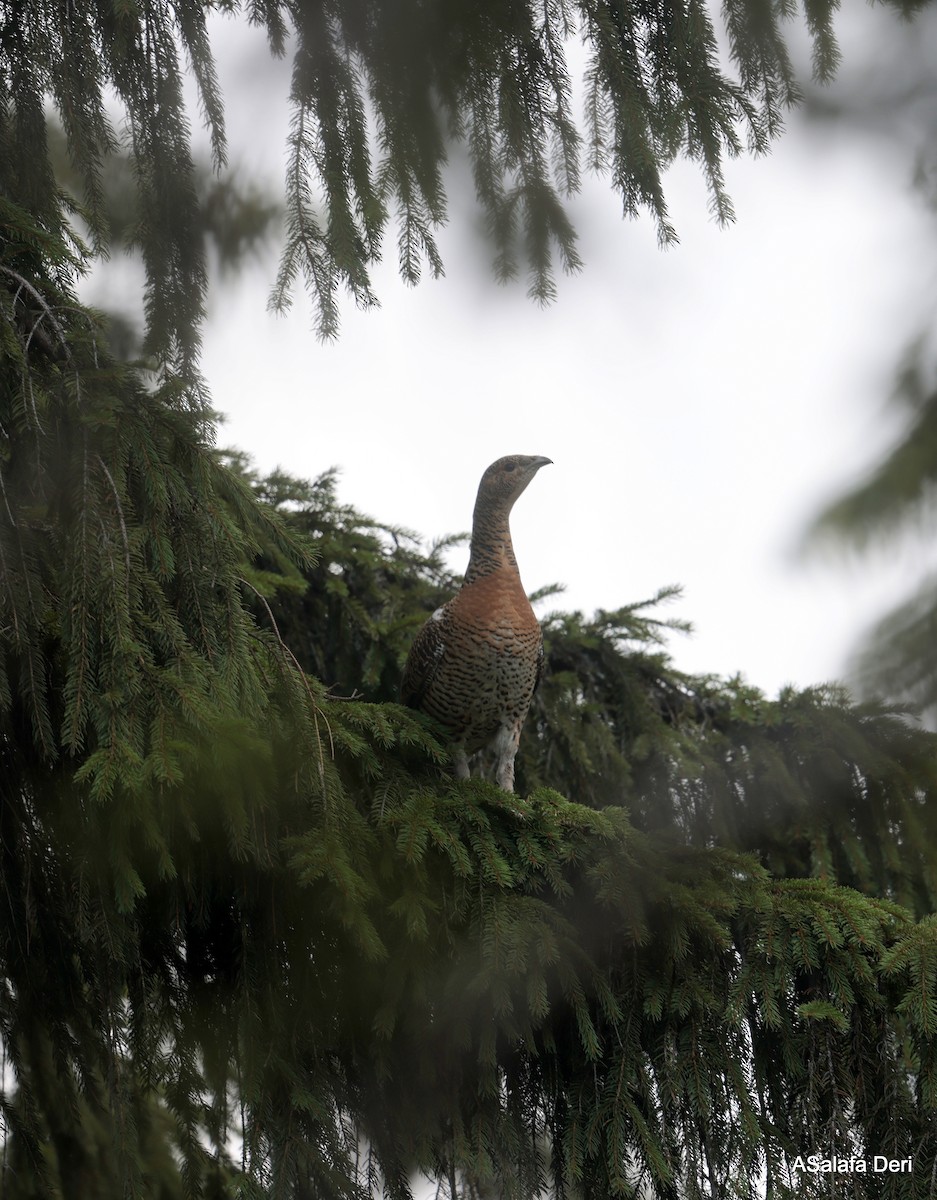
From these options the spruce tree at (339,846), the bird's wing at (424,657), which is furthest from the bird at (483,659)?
the spruce tree at (339,846)

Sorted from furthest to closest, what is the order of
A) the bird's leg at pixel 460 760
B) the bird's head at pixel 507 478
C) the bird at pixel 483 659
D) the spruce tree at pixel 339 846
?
the bird's head at pixel 507 478 < the bird's leg at pixel 460 760 < the bird at pixel 483 659 < the spruce tree at pixel 339 846

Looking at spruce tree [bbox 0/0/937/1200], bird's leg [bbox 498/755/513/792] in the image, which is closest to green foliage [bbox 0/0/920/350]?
spruce tree [bbox 0/0/937/1200]

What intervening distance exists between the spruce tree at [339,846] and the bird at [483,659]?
123 centimetres

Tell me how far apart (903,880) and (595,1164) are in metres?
2.04

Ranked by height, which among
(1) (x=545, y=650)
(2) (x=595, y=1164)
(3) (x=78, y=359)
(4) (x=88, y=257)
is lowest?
(2) (x=595, y=1164)

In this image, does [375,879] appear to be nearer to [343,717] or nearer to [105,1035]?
[343,717]

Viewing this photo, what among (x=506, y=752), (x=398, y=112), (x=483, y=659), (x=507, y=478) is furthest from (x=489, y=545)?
(x=398, y=112)

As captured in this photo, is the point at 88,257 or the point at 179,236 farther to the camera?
the point at 179,236

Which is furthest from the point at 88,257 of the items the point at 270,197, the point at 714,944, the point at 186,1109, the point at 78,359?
the point at 270,197

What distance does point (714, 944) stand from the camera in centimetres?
295

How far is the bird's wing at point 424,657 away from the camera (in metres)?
4.64

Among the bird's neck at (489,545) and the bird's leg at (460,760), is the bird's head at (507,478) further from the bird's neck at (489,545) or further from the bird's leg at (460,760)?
the bird's leg at (460,760)

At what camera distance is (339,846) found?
8.59ft

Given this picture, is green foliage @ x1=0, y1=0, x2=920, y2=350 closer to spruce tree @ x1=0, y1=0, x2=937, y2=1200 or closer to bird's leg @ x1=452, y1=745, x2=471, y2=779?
spruce tree @ x1=0, y1=0, x2=937, y2=1200
